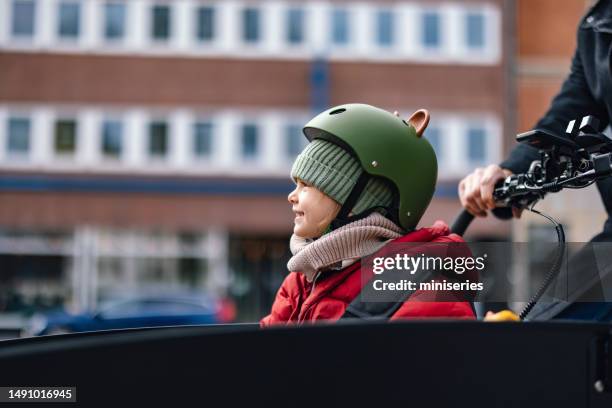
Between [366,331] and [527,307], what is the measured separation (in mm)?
759

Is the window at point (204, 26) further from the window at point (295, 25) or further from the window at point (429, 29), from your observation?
the window at point (429, 29)

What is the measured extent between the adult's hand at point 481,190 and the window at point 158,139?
80.1 feet

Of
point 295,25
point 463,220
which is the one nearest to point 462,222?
point 463,220

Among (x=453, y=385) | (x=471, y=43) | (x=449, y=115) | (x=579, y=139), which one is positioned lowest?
(x=453, y=385)

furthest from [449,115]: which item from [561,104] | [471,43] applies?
[561,104]

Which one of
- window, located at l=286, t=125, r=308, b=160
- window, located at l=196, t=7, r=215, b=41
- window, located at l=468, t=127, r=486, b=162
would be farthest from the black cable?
window, located at l=196, t=7, r=215, b=41

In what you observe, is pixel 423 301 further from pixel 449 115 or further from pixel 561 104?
pixel 449 115

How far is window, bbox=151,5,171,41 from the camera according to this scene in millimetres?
27078

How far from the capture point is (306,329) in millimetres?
1389

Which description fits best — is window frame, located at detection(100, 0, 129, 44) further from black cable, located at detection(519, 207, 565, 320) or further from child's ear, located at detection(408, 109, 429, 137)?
black cable, located at detection(519, 207, 565, 320)

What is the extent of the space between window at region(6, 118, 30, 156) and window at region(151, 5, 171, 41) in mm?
4316

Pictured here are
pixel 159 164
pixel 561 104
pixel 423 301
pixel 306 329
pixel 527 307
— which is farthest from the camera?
pixel 159 164

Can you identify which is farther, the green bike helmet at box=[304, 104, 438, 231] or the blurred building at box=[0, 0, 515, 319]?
the blurred building at box=[0, 0, 515, 319]

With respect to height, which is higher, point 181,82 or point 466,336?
point 181,82
